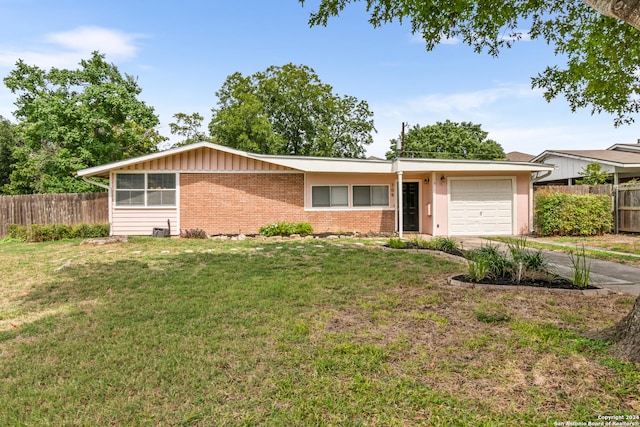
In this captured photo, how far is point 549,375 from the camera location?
9.00 feet

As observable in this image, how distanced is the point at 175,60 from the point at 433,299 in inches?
588

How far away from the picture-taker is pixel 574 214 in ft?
42.5

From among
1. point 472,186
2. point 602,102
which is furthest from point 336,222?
point 602,102

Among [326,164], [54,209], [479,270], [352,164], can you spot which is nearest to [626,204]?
[352,164]

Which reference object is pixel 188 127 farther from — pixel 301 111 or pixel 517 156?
pixel 517 156

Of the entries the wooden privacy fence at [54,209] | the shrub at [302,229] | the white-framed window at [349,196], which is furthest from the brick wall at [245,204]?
the wooden privacy fence at [54,209]

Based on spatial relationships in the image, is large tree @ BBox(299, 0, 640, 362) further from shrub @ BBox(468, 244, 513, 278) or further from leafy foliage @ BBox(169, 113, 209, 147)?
leafy foliage @ BBox(169, 113, 209, 147)

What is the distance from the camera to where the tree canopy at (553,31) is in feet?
20.5

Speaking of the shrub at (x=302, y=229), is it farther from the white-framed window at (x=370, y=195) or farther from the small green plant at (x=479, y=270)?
the small green plant at (x=479, y=270)

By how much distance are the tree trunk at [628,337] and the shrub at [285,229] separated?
10.9 m

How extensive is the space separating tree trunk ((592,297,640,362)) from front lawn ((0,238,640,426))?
0.41ft

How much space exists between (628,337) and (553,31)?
22.1 ft

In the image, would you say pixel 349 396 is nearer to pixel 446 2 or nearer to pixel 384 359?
pixel 384 359

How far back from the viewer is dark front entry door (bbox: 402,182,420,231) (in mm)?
15109
